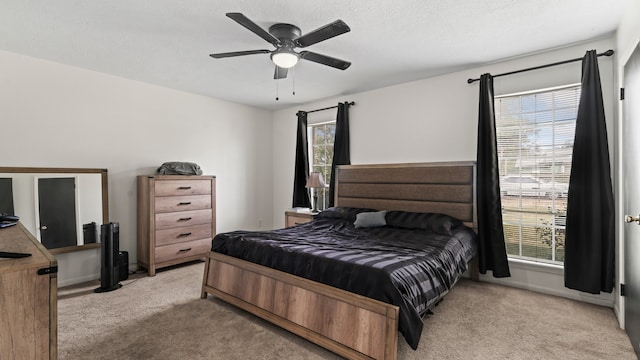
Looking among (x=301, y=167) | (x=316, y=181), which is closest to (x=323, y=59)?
(x=316, y=181)

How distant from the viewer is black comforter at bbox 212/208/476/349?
6.19ft

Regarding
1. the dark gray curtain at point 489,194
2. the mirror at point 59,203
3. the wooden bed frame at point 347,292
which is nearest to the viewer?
the wooden bed frame at point 347,292

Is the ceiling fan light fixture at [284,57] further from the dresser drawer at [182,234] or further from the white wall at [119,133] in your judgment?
the dresser drawer at [182,234]

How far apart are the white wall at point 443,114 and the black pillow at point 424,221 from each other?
785mm

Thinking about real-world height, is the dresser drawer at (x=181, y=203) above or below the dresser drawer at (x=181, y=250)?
above

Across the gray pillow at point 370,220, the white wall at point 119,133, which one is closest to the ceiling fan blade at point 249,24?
the gray pillow at point 370,220

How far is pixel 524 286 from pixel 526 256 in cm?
31

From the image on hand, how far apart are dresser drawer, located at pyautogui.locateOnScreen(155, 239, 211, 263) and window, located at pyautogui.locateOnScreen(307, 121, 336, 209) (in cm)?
192

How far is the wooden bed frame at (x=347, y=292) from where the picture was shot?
6.18 ft

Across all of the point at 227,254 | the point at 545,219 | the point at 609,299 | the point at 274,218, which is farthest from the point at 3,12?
the point at 609,299

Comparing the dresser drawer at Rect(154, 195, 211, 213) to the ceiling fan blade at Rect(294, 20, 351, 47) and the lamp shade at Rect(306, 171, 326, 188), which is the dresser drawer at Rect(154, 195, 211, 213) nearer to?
the lamp shade at Rect(306, 171, 326, 188)

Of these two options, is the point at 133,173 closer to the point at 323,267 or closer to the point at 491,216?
the point at 323,267

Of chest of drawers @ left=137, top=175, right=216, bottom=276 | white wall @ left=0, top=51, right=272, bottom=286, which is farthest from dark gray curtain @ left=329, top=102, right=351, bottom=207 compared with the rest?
chest of drawers @ left=137, top=175, right=216, bottom=276

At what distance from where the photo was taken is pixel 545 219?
10.5 ft
